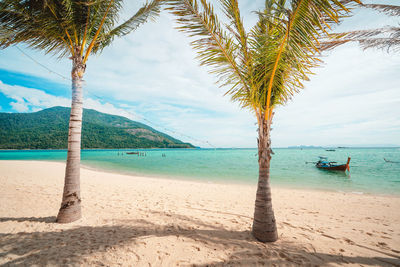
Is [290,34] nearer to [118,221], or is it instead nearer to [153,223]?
[153,223]

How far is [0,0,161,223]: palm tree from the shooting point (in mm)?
3488

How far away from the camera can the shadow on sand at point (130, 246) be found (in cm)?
258

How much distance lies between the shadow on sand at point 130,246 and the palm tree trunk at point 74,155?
0.46m

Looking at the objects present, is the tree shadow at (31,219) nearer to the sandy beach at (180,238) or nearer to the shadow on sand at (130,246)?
the sandy beach at (180,238)

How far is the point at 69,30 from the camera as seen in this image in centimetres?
395

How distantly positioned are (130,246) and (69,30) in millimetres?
4957

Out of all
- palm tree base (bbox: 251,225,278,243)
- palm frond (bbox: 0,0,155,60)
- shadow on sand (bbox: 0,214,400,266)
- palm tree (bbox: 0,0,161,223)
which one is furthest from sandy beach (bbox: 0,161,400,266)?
palm frond (bbox: 0,0,155,60)

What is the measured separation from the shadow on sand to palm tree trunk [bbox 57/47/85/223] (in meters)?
0.46

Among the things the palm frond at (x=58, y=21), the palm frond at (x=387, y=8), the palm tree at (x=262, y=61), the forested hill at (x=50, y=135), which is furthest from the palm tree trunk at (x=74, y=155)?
the forested hill at (x=50, y=135)

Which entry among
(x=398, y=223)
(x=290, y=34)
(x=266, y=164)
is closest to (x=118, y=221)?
(x=266, y=164)

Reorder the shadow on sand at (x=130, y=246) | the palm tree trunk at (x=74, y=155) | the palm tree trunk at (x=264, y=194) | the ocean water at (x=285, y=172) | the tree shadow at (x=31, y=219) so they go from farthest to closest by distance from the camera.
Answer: the ocean water at (x=285, y=172) < the tree shadow at (x=31, y=219) < the palm tree trunk at (x=74, y=155) < the palm tree trunk at (x=264, y=194) < the shadow on sand at (x=130, y=246)

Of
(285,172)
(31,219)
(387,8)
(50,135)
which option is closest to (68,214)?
(31,219)

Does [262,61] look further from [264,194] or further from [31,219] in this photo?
[31,219]

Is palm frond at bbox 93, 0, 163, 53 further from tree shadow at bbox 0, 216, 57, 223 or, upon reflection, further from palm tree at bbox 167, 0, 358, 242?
tree shadow at bbox 0, 216, 57, 223
